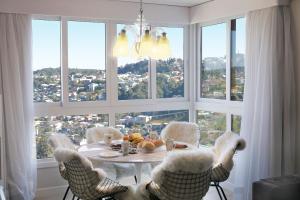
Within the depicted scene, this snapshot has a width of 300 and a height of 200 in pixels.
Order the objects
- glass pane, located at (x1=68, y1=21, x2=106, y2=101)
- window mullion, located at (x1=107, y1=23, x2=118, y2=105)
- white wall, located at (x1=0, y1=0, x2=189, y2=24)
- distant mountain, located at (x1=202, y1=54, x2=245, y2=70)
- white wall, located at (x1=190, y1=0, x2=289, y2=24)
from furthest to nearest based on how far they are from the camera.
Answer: window mullion, located at (x1=107, y1=23, x2=118, y2=105) → glass pane, located at (x1=68, y1=21, x2=106, y2=101) → distant mountain, located at (x1=202, y1=54, x2=245, y2=70) → white wall, located at (x1=0, y1=0, x2=189, y2=24) → white wall, located at (x1=190, y1=0, x2=289, y2=24)

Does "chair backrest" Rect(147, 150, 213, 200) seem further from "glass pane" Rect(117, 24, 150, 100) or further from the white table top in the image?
"glass pane" Rect(117, 24, 150, 100)

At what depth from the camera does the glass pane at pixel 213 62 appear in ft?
17.4

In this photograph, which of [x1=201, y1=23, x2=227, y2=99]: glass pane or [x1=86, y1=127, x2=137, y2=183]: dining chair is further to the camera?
[x1=201, y1=23, x2=227, y2=99]: glass pane

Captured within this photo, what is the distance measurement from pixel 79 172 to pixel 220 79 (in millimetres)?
2748

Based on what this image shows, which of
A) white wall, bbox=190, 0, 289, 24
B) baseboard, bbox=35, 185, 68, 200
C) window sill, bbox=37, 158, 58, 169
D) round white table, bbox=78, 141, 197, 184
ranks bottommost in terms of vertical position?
baseboard, bbox=35, 185, 68, 200

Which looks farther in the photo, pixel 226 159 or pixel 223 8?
pixel 223 8

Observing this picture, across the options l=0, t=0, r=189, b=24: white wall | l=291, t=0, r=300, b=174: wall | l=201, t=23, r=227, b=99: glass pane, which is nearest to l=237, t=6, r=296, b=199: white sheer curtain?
l=291, t=0, r=300, b=174: wall

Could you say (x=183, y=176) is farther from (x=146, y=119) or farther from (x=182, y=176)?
(x=146, y=119)

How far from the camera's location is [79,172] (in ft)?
11.0

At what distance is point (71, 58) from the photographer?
5082 mm

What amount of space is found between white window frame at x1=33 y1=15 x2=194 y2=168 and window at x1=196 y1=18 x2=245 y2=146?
296mm

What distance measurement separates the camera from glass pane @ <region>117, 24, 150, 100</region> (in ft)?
17.7

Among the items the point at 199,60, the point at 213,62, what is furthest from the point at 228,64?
the point at 199,60

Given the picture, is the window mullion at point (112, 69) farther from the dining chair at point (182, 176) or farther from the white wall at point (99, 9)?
the dining chair at point (182, 176)
